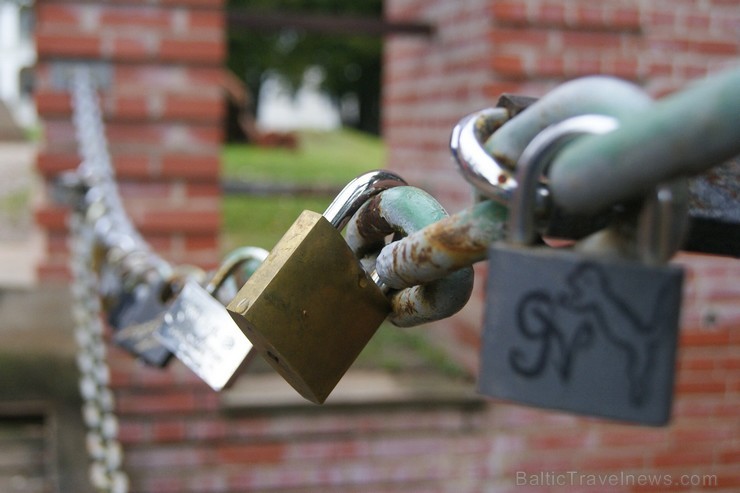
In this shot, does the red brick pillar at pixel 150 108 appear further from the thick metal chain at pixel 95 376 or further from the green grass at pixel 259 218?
the green grass at pixel 259 218

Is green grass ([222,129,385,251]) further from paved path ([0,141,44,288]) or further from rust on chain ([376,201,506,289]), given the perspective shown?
rust on chain ([376,201,506,289])

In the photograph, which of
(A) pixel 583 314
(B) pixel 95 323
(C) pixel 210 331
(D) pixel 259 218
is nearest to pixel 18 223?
(D) pixel 259 218

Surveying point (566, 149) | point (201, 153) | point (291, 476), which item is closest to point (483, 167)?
point (566, 149)

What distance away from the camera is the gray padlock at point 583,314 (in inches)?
22.8

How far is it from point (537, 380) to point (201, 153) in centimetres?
265

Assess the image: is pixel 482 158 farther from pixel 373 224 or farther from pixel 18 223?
pixel 18 223

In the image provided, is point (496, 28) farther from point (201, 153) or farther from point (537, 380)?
point (537, 380)

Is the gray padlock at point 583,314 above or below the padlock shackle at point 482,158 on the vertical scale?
below

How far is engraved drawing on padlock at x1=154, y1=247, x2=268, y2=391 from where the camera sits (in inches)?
48.3

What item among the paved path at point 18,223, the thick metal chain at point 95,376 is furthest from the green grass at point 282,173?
the thick metal chain at point 95,376

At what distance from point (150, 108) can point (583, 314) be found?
2667mm

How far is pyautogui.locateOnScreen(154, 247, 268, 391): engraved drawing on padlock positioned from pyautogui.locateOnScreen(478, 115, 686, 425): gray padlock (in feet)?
2.01

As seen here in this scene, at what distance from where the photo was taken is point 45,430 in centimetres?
300

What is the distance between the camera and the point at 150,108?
3.08 metres
